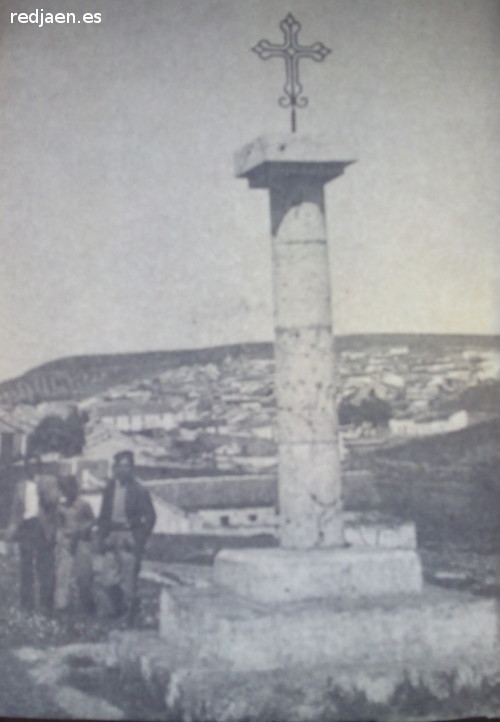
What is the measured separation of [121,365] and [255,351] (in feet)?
2.57

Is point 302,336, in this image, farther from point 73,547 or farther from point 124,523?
point 73,547

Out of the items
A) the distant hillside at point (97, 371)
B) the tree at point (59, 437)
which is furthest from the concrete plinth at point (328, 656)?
the distant hillside at point (97, 371)

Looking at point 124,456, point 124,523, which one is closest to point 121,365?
point 124,456

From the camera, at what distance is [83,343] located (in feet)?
18.7

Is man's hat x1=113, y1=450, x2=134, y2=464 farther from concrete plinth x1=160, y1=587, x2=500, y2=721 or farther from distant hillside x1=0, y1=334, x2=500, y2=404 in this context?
concrete plinth x1=160, y1=587, x2=500, y2=721

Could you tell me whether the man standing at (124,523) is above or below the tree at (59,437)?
below

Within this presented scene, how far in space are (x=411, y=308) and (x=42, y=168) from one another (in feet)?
7.64

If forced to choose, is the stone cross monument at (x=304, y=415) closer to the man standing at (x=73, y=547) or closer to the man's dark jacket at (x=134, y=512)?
the man's dark jacket at (x=134, y=512)

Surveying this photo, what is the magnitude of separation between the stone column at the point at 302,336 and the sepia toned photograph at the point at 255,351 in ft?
0.06

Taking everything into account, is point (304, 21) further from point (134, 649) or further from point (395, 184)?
point (134, 649)

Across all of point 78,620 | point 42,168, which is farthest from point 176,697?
point 42,168

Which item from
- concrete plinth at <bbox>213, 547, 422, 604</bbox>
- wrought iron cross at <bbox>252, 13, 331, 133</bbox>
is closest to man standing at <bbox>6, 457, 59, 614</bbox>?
Answer: concrete plinth at <bbox>213, 547, 422, 604</bbox>

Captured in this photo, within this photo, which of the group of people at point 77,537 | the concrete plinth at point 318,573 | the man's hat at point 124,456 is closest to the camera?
the concrete plinth at point 318,573

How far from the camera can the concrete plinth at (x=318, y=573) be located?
213 inches
